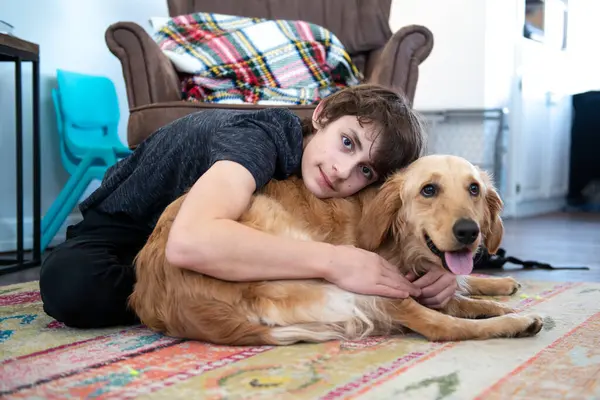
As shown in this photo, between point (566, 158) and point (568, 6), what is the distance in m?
1.54

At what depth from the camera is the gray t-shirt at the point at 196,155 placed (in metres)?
1.61

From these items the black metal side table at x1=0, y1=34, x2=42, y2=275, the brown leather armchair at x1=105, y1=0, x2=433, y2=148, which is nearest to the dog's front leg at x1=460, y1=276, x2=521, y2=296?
the brown leather armchair at x1=105, y1=0, x2=433, y2=148

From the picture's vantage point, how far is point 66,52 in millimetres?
3949

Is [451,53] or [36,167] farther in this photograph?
[451,53]

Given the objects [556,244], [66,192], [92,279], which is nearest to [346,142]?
[92,279]

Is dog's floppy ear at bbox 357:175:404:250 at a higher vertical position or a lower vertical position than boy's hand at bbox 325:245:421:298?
higher

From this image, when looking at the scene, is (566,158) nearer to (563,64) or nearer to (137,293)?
(563,64)

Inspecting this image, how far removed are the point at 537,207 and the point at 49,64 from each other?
4581 mm

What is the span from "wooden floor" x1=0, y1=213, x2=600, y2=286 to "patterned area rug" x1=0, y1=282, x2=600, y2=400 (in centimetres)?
112

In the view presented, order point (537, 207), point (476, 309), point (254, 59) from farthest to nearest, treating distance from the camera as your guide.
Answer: point (537, 207)
point (254, 59)
point (476, 309)

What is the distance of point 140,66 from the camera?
2893 mm

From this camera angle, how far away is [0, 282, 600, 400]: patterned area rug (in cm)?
117

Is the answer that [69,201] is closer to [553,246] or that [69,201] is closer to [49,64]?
[49,64]

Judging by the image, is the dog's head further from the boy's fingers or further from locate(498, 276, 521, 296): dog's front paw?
locate(498, 276, 521, 296): dog's front paw
